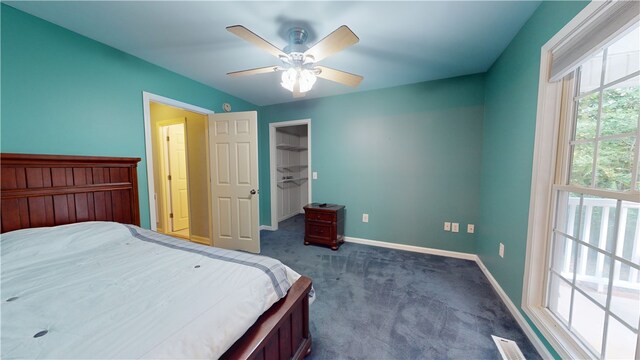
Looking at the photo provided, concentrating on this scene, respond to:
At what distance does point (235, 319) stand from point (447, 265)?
8.36ft

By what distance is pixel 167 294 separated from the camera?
3.03 feet

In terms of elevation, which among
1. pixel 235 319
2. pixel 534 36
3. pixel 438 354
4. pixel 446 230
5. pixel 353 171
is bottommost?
pixel 438 354

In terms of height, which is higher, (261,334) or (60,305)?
(60,305)

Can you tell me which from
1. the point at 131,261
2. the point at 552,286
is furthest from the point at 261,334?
the point at 552,286

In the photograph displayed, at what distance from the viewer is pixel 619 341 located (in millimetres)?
1031

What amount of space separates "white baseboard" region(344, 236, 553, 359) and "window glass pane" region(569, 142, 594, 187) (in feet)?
3.46

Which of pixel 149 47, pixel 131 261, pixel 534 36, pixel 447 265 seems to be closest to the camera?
pixel 131 261

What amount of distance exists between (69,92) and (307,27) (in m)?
2.04

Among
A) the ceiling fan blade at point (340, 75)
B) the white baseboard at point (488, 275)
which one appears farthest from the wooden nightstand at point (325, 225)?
the ceiling fan blade at point (340, 75)

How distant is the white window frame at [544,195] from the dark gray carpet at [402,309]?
235 millimetres

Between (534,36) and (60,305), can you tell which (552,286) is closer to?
(534,36)

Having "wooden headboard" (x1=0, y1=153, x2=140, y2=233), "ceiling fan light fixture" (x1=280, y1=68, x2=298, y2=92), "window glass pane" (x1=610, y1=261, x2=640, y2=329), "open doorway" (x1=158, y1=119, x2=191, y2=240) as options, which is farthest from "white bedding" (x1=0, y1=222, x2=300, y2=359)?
"open doorway" (x1=158, y1=119, x2=191, y2=240)

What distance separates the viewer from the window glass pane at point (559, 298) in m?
1.30

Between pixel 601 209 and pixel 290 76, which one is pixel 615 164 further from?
pixel 290 76
